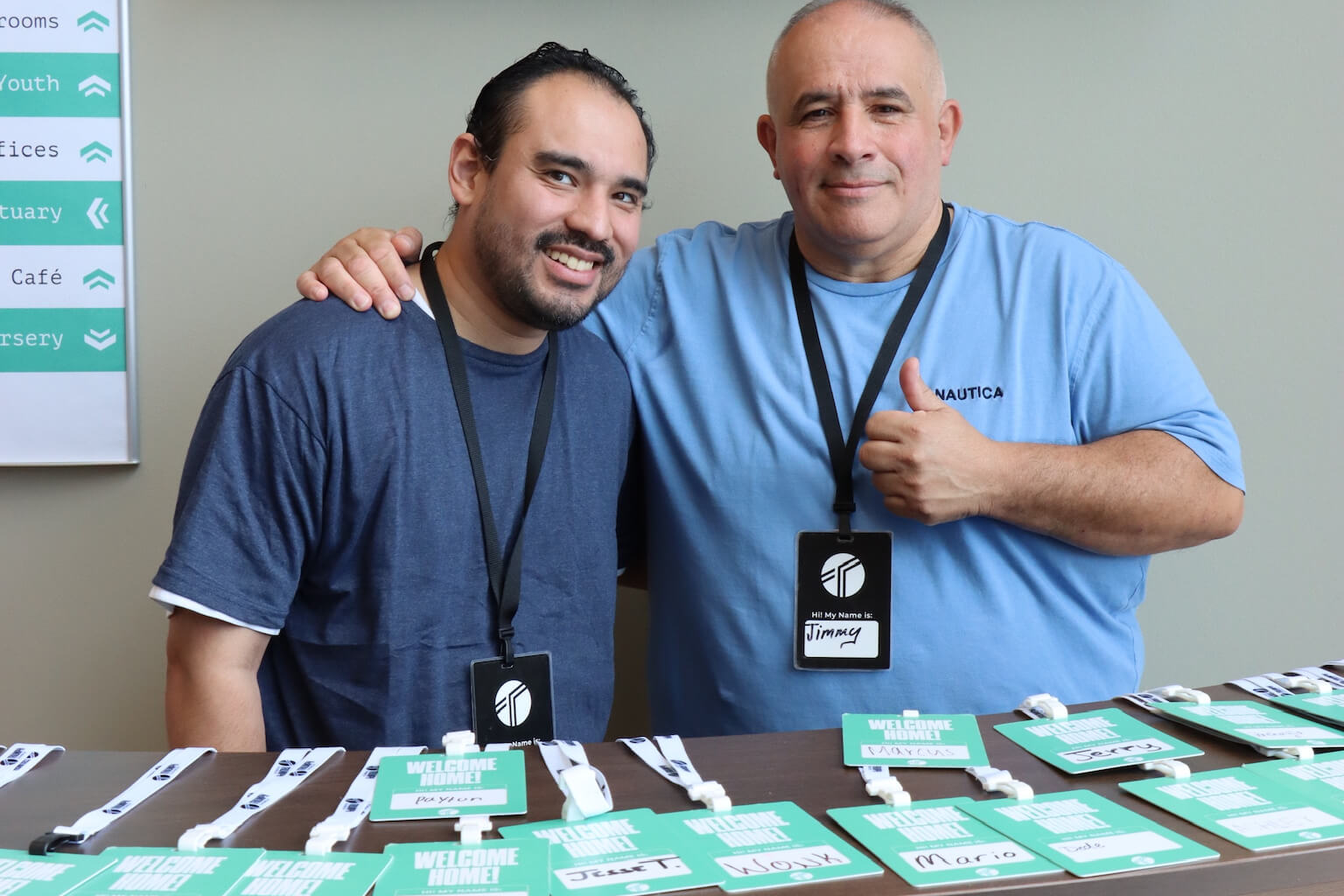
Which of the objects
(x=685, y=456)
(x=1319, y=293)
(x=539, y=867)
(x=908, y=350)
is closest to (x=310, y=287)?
(x=685, y=456)

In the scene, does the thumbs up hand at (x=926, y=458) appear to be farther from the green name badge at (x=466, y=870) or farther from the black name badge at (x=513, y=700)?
the green name badge at (x=466, y=870)

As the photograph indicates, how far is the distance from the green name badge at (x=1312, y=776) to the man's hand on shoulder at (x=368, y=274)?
132cm

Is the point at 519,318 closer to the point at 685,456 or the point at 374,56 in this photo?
the point at 685,456

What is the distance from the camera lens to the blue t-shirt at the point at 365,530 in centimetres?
156

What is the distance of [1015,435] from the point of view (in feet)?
6.00

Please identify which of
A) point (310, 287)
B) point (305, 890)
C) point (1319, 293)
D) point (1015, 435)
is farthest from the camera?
point (1319, 293)

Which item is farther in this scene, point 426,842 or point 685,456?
point 685,456

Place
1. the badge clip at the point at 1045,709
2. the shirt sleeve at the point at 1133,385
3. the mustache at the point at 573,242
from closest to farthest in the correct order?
the badge clip at the point at 1045,709 < the mustache at the point at 573,242 < the shirt sleeve at the point at 1133,385

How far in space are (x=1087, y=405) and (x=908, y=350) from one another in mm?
328

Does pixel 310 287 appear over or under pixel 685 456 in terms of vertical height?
over

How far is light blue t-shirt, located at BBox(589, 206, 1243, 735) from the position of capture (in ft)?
5.93

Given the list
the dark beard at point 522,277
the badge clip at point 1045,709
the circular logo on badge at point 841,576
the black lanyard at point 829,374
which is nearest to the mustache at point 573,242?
the dark beard at point 522,277

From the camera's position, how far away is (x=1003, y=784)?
1.05m


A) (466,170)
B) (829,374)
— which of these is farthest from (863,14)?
(466,170)
